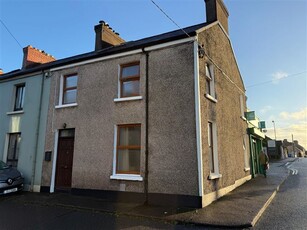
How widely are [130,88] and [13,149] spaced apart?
738 cm

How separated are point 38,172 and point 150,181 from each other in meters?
5.75

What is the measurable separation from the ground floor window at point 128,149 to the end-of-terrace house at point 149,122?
38mm

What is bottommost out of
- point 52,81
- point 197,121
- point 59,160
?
point 59,160

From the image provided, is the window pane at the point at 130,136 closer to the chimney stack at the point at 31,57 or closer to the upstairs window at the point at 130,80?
the upstairs window at the point at 130,80

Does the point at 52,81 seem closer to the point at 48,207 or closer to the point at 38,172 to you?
the point at 38,172

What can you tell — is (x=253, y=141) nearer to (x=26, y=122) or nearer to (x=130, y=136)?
(x=130, y=136)

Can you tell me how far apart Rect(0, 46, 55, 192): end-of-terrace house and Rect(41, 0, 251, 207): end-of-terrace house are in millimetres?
549

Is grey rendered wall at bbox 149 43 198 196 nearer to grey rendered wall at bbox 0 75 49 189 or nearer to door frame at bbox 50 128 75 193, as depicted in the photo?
door frame at bbox 50 128 75 193

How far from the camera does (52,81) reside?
11352 mm

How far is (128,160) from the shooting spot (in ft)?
29.1

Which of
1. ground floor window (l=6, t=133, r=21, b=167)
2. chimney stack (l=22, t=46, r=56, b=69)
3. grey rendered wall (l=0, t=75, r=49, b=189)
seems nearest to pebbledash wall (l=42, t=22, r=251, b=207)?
grey rendered wall (l=0, t=75, r=49, b=189)

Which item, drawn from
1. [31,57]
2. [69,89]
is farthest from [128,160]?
[31,57]

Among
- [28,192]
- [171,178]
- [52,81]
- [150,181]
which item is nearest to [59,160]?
[28,192]

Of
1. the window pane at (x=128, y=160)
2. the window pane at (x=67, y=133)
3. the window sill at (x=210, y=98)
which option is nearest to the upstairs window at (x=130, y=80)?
the window pane at (x=128, y=160)
